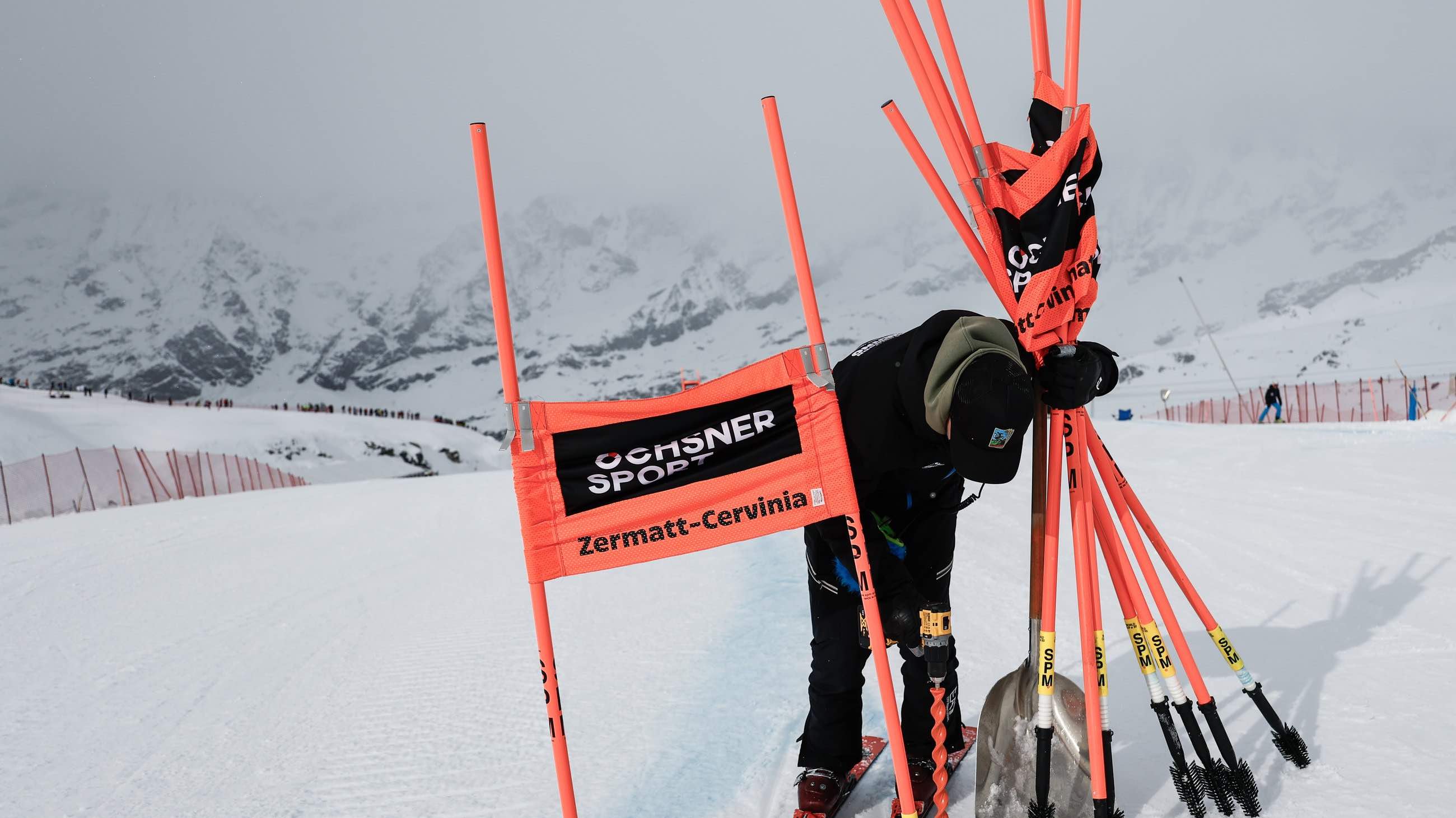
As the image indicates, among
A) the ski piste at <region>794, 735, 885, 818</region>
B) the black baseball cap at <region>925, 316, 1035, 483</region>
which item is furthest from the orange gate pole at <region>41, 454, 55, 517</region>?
the black baseball cap at <region>925, 316, 1035, 483</region>

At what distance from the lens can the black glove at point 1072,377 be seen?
2.13 metres

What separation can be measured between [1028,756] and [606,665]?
2.38m

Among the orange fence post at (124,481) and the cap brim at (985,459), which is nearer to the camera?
the cap brim at (985,459)

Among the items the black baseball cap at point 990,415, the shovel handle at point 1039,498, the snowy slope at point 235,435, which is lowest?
the shovel handle at point 1039,498

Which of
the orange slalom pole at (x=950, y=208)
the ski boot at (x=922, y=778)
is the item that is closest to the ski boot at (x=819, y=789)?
the ski boot at (x=922, y=778)

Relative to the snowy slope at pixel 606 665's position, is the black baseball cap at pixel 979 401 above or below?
above

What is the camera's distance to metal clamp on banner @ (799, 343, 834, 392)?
2184mm

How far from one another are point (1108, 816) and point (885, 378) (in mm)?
1277

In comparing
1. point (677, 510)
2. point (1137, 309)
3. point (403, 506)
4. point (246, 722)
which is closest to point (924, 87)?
point (677, 510)

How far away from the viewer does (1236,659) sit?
2.50 meters

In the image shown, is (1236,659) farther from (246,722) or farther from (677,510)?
(246,722)

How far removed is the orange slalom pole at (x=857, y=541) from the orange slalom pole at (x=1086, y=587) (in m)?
0.48

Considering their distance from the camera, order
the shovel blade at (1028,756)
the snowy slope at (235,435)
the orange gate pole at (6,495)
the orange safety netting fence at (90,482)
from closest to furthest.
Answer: the shovel blade at (1028,756), the orange gate pole at (6,495), the orange safety netting fence at (90,482), the snowy slope at (235,435)

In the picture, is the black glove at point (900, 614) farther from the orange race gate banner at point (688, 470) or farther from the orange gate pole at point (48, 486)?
the orange gate pole at point (48, 486)
